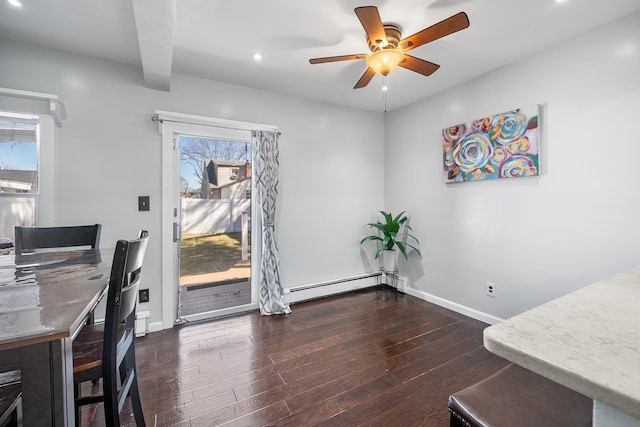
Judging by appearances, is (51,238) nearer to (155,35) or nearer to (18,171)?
(18,171)

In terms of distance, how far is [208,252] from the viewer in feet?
9.56

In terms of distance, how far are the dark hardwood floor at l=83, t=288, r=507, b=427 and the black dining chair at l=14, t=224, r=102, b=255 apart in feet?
3.27

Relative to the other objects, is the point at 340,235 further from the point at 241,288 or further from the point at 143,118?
the point at 143,118

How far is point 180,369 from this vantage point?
2000 millimetres

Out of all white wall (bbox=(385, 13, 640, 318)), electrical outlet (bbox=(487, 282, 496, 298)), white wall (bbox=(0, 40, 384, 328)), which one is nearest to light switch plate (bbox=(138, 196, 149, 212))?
white wall (bbox=(0, 40, 384, 328))

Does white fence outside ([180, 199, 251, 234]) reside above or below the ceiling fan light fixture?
below

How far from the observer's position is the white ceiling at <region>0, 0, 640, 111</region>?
1.79m

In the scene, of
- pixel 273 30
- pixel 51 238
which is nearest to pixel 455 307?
pixel 273 30

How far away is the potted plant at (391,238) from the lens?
3.52 m

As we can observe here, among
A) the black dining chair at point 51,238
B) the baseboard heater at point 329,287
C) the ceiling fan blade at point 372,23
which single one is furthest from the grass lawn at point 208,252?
the ceiling fan blade at point 372,23

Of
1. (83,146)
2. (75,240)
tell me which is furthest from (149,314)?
(83,146)

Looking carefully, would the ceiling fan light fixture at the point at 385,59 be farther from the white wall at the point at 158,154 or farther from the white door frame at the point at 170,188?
the white door frame at the point at 170,188

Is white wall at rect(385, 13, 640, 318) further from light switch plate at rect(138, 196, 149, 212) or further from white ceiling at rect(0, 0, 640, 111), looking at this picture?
light switch plate at rect(138, 196, 149, 212)

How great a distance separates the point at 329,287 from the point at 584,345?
307cm
